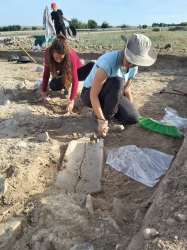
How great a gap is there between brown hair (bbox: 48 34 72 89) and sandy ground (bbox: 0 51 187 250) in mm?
545

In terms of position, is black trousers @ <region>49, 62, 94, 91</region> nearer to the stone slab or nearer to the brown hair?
the brown hair

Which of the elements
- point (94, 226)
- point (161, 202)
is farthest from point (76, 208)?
point (161, 202)

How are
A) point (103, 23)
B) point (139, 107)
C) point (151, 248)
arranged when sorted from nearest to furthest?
point (151, 248)
point (139, 107)
point (103, 23)

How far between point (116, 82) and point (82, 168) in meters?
0.99

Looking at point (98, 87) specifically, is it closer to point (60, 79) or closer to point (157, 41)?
point (60, 79)

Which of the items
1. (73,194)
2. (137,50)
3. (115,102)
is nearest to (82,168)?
(73,194)

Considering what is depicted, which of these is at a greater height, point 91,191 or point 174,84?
point 174,84

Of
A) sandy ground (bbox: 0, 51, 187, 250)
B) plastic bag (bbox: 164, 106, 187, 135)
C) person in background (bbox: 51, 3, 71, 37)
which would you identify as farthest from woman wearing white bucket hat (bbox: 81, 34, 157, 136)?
person in background (bbox: 51, 3, 71, 37)

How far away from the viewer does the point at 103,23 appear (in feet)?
126

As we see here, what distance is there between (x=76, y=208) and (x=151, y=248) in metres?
0.81

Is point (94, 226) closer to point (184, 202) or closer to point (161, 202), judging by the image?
point (161, 202)

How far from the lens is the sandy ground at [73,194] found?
5.22 feet

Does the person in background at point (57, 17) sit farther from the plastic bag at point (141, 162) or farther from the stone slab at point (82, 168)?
the plastic bag at point (141, 162)

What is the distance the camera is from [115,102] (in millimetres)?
3100
